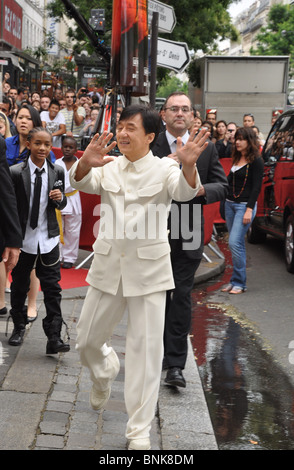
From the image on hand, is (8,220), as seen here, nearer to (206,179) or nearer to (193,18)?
(206,179)

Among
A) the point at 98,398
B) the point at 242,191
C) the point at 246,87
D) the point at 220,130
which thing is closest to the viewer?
the point at 98,398

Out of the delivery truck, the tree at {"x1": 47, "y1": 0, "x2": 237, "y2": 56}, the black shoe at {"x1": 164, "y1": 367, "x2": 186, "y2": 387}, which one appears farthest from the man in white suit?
the tree at {"x1": 47, "y1": 0, "x2": 237, "y2": 56}

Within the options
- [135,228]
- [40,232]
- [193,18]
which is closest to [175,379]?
[135,228]

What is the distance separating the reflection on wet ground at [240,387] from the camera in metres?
4.67

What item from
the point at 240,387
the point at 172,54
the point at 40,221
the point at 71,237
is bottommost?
the point at 240,387

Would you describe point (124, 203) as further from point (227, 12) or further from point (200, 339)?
point (227, 12)

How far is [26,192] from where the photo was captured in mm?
6047

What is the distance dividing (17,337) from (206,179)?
1.90 m

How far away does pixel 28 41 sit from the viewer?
5769cm

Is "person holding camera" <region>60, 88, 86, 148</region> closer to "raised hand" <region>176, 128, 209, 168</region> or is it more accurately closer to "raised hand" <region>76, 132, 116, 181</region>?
"raised hand" <region>76, 132, 116, 181</region>

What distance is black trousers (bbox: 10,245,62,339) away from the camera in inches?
237

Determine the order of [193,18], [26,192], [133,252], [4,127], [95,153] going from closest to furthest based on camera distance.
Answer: [95,153], [133,252], [26,192], [4,127], [193,18]

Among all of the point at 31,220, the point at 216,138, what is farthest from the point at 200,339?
the point at 216,138

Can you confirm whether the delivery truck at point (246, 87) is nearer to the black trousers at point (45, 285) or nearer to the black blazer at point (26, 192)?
the black blazer at point (26, 192)
